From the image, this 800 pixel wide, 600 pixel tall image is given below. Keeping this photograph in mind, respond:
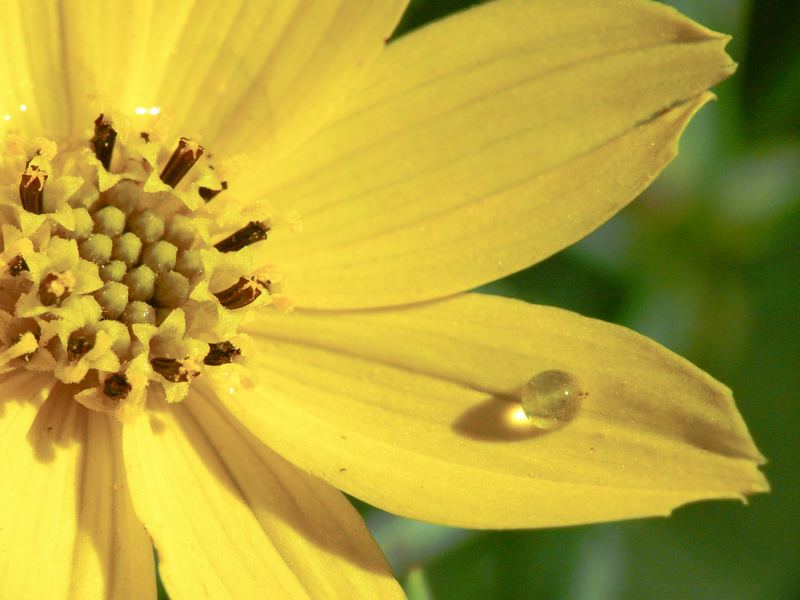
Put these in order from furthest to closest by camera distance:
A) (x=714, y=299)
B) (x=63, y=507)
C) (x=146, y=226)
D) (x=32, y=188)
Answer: (x=714, y=299) → (x=146, y=226) → (x=32, y=188) → (x=63, y=507)

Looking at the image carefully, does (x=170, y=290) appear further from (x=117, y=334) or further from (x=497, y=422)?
(x=497, y=422)

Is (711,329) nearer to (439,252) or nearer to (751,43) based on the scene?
(751,43)

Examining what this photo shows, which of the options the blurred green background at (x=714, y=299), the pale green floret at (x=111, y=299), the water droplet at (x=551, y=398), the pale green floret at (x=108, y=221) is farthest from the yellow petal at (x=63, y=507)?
the blurred green background at (x=714, y=299)

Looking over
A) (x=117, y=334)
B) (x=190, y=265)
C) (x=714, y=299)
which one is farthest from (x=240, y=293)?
(x=714, y=299)

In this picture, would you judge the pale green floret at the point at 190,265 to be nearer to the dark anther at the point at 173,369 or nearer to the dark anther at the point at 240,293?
the dark anther at the point at 240,293

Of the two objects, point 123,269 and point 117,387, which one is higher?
point 123,269

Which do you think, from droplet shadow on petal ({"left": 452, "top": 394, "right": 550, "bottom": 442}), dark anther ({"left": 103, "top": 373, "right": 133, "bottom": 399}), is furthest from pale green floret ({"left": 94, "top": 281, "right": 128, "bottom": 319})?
droplet shadow on petal ({"left": 452, "top": 394, "right": 550, "bottom": 442})

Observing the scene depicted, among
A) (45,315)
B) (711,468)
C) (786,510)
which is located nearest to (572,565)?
(786,510)
